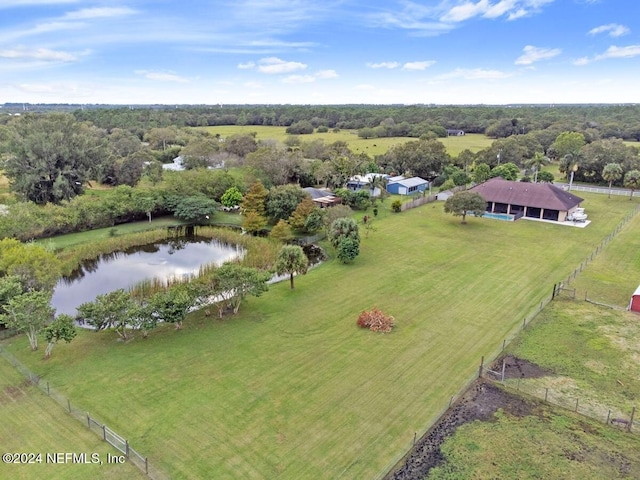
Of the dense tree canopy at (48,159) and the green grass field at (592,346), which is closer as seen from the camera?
the green grass field at (592,346)

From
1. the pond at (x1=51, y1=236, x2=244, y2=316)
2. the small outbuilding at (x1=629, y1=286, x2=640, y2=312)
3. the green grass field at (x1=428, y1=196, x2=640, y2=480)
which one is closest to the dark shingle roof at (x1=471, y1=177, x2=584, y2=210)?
the green grass field at (x1=428, y1=196, x2=640, y2=480)

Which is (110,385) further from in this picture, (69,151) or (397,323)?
(69,151)

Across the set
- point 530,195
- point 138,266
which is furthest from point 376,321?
point 530,195

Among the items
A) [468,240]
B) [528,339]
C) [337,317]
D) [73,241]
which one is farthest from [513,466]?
[73,241]

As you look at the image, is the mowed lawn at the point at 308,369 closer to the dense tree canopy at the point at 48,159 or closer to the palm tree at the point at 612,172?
the dense tree canopy at the point at 48,159

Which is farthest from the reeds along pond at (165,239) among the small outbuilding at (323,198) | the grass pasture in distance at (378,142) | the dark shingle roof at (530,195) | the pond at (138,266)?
the grass pasture in distance at (378,142)
